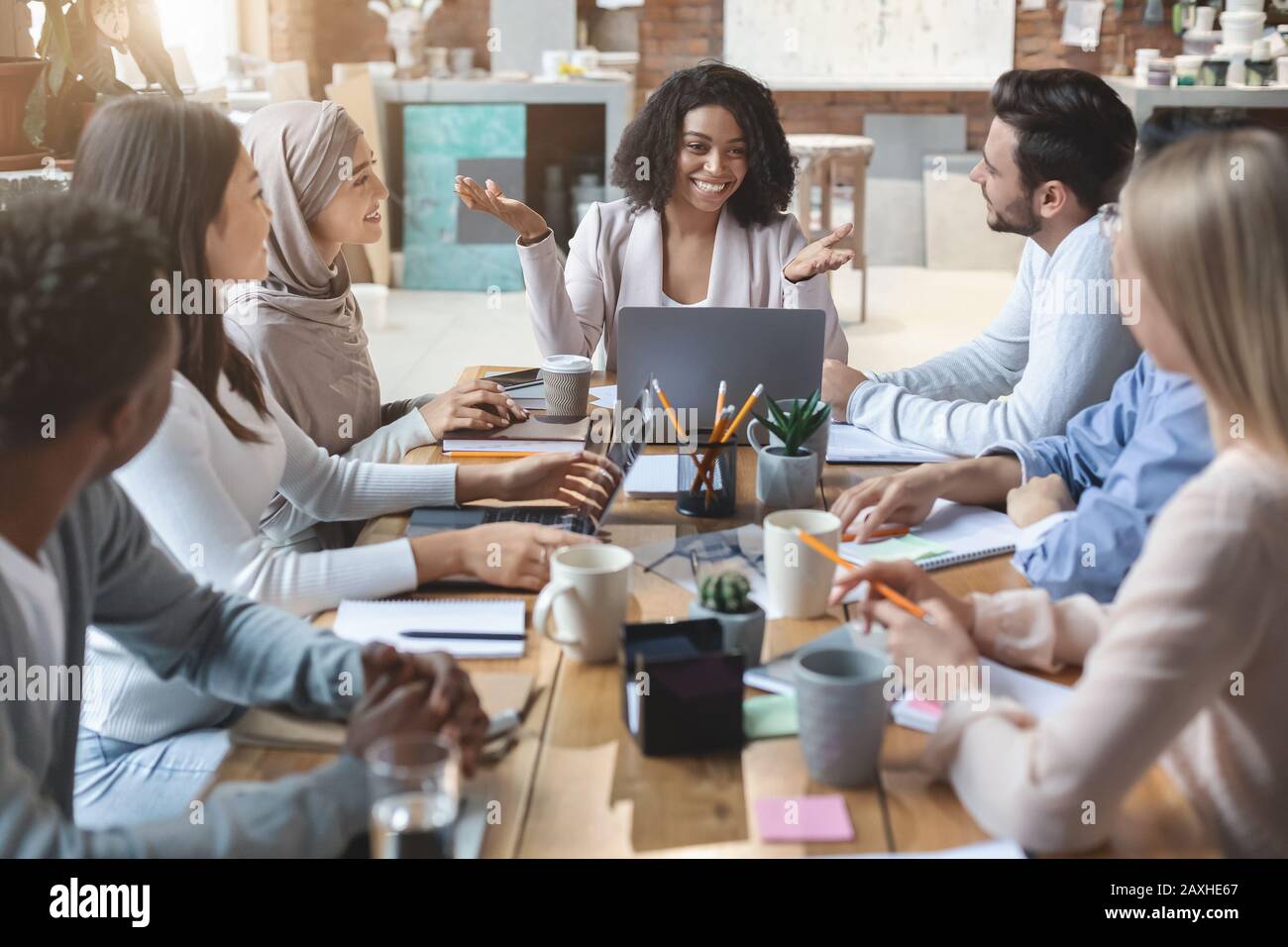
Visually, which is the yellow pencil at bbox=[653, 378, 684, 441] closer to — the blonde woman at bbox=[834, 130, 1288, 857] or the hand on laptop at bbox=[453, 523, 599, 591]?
the hand on laptop at bbox=[453, 523, 599, 591]

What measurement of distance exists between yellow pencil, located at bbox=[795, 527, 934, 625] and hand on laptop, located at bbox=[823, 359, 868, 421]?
79 centimetres

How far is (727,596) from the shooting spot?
124 centimetres

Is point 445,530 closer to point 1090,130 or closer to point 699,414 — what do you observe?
point 699,414

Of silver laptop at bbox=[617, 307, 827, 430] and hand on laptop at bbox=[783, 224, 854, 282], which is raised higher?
hand on laptop at bbox=[783, 224, 854, 282]

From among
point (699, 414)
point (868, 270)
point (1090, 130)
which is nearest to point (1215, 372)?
point (699, 414)

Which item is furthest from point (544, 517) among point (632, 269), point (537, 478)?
point (632, 269)

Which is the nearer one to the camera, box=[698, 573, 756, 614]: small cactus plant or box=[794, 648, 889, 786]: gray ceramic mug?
box=[794, 648, 889, 786]: gray ceramic mug

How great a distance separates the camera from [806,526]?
1410 mm

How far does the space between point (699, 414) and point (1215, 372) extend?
98cm

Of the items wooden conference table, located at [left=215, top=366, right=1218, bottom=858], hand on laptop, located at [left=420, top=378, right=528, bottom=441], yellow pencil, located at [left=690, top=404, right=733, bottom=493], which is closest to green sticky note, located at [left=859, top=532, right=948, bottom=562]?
yellow pencil, located at [left=690, top=404, right=733, bottom=493]

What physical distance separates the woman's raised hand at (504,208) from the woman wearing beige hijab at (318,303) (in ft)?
0.68

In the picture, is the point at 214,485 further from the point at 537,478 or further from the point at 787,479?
the point at 787,479

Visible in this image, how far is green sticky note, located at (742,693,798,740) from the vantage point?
1.13m

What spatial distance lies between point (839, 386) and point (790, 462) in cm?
54
